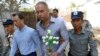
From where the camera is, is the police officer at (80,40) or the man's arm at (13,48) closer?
the police officer at (80,40)

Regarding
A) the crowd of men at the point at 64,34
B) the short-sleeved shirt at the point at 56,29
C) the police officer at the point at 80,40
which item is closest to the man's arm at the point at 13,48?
the crowd of men at the point at 64,34

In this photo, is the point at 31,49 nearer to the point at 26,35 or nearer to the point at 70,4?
the point at 26,35

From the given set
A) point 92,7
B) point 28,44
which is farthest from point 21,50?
point 92,7

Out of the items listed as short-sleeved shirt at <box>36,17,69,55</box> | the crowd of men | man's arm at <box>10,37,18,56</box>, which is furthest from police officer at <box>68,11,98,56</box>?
man's arm at <box>10,37,18,56</box>

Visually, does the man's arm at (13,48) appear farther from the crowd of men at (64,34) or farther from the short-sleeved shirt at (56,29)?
the short-sleeved shirt at (56,29)

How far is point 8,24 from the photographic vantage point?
608cm

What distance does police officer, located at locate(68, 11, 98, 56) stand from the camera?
4.86 metres

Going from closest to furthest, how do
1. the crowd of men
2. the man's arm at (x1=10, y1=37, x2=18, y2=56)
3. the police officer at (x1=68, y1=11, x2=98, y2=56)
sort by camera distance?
1. the crowd of men
2. the police officer at (x1=68, y1=11, x2=98, y2=56)
3. the man's arm at (x1=10, y1=37, x2=18, y2=56)

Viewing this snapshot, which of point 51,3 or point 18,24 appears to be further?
point 51,3

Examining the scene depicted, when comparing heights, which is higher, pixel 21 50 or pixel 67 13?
pixel 21 50

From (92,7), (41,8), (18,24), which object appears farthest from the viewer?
(92,7)

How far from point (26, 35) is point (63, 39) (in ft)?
3.13

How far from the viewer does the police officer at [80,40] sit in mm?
4859

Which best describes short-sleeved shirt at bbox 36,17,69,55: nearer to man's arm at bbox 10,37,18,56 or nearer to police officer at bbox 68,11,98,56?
police officer at bbox 68,11,98,56
